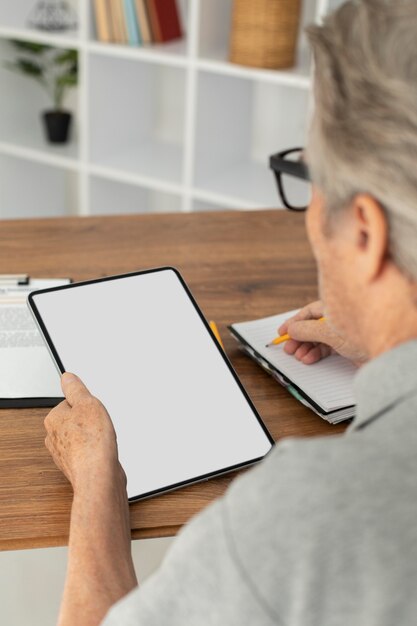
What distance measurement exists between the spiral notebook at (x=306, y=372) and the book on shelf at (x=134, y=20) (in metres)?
1.90

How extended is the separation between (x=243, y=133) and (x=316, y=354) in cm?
208

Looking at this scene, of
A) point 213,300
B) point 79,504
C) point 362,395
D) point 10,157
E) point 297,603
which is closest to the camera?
point 297,603

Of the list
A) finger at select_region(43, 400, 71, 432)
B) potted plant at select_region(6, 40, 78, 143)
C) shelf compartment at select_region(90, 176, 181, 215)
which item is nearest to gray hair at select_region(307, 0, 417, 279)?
finger at select_region(43, 400, 71, 432)

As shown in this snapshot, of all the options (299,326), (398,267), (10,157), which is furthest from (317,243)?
(10,157)

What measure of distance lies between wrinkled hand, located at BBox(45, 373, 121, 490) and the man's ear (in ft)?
1.43

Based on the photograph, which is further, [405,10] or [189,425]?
[189,425]

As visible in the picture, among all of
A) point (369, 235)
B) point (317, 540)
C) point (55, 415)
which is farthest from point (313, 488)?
point (55, 415)

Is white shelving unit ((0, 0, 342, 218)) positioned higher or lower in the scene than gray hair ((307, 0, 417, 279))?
lower

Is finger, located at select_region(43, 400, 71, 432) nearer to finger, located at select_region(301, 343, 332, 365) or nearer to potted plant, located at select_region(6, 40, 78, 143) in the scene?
finger, located at select_region(301, 343, 332, 365)

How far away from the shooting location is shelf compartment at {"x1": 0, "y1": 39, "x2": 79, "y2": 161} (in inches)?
139

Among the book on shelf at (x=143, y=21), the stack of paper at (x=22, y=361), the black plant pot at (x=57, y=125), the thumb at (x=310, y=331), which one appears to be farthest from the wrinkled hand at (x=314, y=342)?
the black plant pot at (x=57, y=125)

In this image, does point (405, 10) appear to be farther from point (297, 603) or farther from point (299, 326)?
point (299, 326)

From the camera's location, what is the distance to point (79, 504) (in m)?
0.99

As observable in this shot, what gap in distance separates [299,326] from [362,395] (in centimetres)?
65
